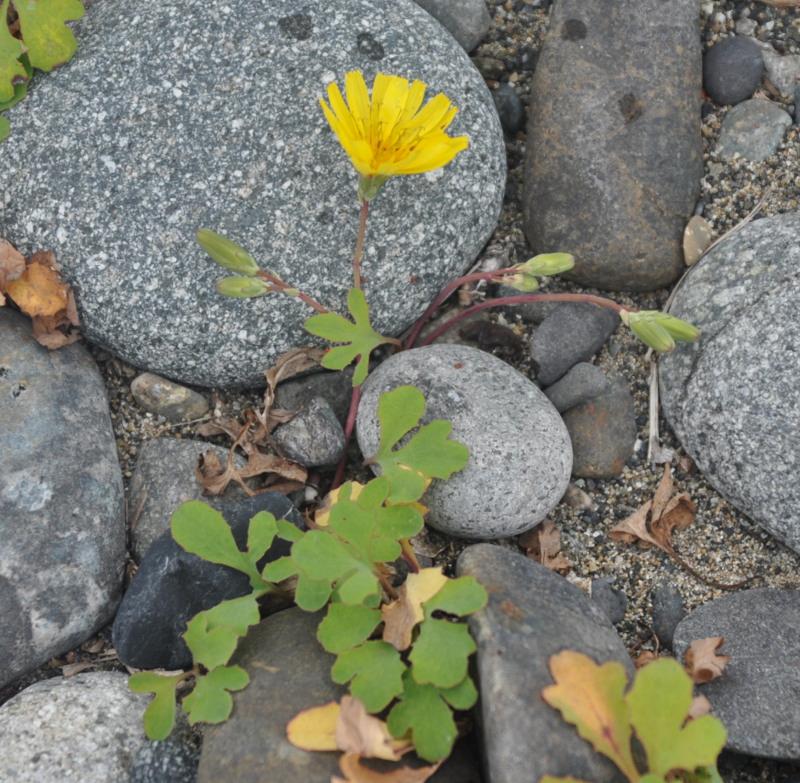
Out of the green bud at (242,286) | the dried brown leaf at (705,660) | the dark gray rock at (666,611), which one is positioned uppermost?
the green bud at (242,286)

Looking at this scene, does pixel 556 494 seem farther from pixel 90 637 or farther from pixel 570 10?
pixel 570 10

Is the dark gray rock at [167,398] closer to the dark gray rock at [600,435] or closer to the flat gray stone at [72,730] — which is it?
the flat gray stone at [72,730]

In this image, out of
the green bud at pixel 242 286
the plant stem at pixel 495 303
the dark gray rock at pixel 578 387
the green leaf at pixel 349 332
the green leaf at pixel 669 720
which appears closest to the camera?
the green leaf at pixel 669 720

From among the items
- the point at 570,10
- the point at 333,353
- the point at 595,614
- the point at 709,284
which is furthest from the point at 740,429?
the point at 570,10

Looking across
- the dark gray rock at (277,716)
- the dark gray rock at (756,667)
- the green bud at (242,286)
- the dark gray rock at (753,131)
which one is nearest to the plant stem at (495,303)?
the green bud at (242,286)

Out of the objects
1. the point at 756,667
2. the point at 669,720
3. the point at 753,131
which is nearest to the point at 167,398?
the point at 669,720

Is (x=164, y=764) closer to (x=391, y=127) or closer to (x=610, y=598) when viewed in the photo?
(x=610, y=598)

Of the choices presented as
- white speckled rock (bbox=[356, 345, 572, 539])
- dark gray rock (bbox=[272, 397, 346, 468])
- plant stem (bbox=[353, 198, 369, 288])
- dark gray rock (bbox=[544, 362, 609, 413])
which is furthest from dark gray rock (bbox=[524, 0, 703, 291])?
dark gray rock (bbox=[272, 397, 346, 468])
